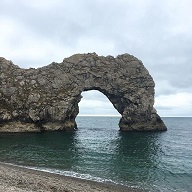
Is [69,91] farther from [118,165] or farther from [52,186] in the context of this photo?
[52,186]

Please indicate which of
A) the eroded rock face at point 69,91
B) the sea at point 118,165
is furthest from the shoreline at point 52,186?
the eroded rock face at point 69,91

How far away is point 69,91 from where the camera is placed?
112312 mm

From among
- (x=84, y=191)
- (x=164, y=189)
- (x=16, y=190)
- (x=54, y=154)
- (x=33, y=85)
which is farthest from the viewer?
(x=33, y=85)

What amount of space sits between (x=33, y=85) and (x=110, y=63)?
36.6 metres

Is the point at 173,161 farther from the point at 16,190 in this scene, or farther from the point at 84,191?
the point at 16,190

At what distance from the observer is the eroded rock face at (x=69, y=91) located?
104938mm

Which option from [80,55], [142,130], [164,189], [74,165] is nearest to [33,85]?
[80,55]

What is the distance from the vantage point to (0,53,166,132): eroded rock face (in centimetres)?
10494

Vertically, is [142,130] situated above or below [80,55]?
below

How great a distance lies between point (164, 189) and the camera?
3391 cm

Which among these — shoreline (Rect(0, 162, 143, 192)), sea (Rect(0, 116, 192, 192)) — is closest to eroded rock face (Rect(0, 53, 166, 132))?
sea (Rect(0, 116, 192, 192))

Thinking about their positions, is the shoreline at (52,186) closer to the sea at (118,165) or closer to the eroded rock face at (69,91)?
the sea at (118,165)

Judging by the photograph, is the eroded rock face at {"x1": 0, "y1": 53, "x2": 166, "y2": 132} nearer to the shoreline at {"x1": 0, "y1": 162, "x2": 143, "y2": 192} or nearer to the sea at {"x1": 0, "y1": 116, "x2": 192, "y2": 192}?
the sea at {"x1": 0, "y1": 116, "x2": 192, "y2": 192}

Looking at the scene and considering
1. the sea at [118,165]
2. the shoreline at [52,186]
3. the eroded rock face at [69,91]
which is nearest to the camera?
the shoreline at [52,186]
